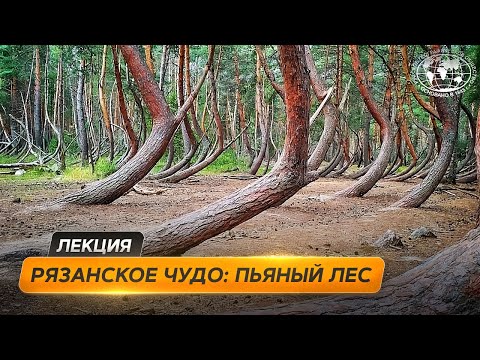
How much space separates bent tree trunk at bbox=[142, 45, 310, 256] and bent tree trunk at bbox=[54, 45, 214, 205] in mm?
691

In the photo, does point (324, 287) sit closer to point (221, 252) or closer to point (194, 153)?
point (221, 252)

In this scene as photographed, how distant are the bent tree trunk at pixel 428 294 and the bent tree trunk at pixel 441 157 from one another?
80cm

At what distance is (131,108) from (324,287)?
2644 millimetres

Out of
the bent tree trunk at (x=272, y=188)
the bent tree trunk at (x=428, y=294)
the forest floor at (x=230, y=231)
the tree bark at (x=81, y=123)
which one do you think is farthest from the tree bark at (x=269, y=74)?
the bent tree trunk at (x=428, y=294)

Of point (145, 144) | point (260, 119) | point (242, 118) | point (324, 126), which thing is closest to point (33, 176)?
point (145, 144)

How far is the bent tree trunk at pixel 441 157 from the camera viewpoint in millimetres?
3389

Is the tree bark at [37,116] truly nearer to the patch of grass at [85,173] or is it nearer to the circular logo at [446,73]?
the patch of grass at [85,173]

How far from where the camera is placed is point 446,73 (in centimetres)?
294

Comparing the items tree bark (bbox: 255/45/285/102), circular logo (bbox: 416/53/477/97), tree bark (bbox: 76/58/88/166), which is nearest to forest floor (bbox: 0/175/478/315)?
tree bark (bbox: 76/58/88/166)

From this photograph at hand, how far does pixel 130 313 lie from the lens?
260 centimetres

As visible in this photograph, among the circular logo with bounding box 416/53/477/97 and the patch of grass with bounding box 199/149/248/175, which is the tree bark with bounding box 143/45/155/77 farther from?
the circular logo with bounding box 416/53/477/97

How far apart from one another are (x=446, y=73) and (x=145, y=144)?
8.23 feet

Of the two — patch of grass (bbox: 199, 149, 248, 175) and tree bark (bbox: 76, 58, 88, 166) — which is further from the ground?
tree bark (bbox: 76, 58, 88, 166)

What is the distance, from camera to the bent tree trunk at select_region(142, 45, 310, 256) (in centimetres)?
288
